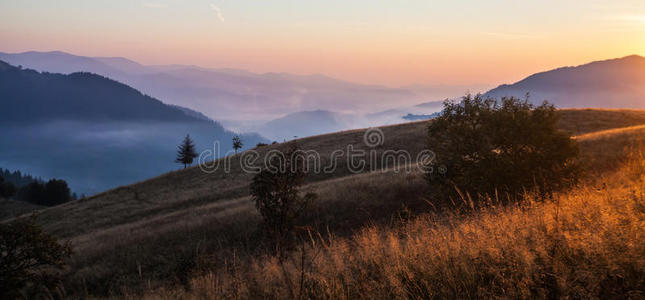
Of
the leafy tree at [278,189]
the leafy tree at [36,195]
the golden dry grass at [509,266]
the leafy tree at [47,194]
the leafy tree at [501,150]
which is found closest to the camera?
the golden dry grass at [509,266]

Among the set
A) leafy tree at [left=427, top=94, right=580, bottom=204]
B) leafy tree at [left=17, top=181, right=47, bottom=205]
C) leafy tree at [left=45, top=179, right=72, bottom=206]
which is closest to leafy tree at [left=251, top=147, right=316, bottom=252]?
leafy tree at [left=427, top=94, right=580, bottom=204]

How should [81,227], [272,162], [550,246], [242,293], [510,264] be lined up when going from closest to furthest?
[510,264], [550,246], [242,293], [272,162], [81,227]

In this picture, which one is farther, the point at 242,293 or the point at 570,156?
the point at 570,156

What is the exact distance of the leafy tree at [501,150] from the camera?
13070 millimetres

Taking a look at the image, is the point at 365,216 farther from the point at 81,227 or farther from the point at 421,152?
the point at 81,227

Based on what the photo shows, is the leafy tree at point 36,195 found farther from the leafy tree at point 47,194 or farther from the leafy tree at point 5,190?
the leafy tree at point 5,190

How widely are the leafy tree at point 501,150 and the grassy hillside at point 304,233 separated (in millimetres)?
2005

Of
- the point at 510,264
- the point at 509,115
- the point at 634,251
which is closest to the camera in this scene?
the point at 634,251

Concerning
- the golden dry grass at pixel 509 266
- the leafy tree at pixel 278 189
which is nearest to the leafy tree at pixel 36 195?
the leafy tree at pixel 278 189

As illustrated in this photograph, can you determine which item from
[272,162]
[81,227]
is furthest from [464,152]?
[81,227]

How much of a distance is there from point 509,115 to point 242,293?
46.1 feet

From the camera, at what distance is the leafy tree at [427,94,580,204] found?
13.1 meters

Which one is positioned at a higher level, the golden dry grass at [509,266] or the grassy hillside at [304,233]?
the golden dry grass at [509,266]

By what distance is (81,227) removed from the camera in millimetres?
32281
